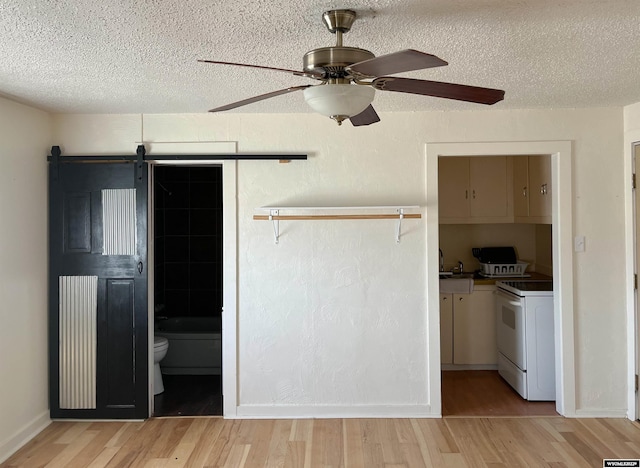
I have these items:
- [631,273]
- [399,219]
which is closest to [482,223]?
[631,273]

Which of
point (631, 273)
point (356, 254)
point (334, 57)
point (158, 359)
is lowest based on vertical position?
point (158, 359)

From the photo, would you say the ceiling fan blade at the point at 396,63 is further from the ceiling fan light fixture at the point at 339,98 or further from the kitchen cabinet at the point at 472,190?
the kitchen cabinet at the point at 472,190

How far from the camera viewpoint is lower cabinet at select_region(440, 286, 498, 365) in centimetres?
500

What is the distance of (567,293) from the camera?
3.85 m

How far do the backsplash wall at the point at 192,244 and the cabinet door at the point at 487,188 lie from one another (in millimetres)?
2681

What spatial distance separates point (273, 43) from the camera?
2404 millimetres

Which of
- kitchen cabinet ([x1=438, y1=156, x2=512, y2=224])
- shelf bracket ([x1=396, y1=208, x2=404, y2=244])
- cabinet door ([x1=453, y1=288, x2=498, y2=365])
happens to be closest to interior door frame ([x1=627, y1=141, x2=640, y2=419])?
cabinet door ([x1=453, y1=288, x2=498, y2=365])


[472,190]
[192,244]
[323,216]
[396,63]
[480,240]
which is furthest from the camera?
[192,244]

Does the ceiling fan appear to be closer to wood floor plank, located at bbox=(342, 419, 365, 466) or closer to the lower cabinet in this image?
wood floor plank, located at bbox=(342, 419, 365, 466)

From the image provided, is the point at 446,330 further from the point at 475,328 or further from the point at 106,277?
the point at 106,277

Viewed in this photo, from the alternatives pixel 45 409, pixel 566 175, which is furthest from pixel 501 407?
pixel 45 409

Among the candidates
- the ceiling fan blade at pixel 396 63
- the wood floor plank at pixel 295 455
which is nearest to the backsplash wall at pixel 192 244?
the wood floor plank at pixel 295 455

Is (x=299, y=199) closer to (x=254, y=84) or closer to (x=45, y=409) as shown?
(x=254, y=84)

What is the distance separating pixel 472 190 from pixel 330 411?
261cm
